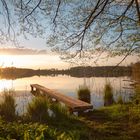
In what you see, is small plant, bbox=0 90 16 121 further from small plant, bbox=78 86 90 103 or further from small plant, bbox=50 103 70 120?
small plant, bbox=78 86 90 103

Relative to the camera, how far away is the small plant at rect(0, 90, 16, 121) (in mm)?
13516

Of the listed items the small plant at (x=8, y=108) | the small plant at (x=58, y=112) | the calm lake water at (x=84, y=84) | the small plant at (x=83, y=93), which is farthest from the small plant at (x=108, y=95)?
the small plant at (x=8, y=108)

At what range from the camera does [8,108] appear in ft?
45.3

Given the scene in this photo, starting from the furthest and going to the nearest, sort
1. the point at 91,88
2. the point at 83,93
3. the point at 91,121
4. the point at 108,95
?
the point at 91,88
the point at 83,93
the point at 108,95
the point at 91,121

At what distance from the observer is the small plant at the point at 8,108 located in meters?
13.5

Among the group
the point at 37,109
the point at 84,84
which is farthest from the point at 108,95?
the point at 37,109

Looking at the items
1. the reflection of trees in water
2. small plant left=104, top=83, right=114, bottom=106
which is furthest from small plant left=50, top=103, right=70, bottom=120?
the reflection of trees in water

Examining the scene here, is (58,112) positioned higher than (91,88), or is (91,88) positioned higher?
(91,88)

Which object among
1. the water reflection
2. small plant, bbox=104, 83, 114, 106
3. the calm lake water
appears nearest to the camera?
small plant, bbox=104, 83, 114, 106

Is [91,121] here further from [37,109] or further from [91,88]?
[91,88]

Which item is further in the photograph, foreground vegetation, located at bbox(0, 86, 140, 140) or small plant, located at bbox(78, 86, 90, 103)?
small plant, located at bbox(78, 86, 90, 103)

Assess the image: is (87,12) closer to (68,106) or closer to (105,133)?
(105,133)

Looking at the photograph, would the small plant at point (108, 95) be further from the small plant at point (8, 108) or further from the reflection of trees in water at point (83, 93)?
the small plant at point (8, 108)

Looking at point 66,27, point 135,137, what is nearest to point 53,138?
point 135,137
